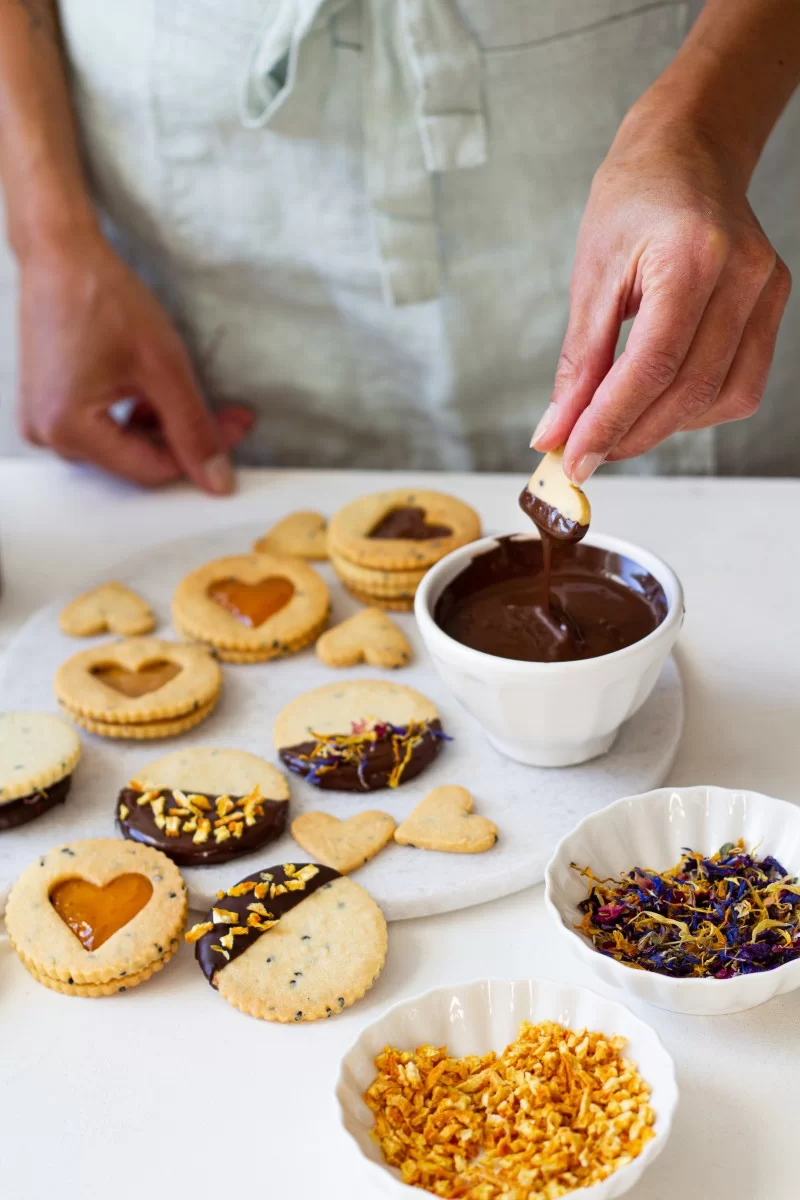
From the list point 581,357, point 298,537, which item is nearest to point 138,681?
point 298,537

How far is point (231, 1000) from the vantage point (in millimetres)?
965

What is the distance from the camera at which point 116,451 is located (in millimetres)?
1890

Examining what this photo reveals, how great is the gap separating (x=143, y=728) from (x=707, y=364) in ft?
2.42

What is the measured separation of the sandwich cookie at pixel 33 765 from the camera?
1.16 metres

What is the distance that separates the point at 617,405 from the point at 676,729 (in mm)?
368

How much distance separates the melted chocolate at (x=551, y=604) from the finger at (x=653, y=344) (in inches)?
5.9

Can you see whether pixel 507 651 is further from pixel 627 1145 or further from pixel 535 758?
pixel 627 1145

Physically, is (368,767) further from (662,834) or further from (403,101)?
(403,101)

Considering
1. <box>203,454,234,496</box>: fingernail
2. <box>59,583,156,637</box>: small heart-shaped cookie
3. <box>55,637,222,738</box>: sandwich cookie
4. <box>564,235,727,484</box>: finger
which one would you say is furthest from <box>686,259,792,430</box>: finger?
<box>203,454,234,496</box>: fingernail

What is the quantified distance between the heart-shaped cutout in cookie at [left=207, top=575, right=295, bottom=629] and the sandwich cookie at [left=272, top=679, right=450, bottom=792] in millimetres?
197

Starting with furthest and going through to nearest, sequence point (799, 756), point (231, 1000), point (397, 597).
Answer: point (397, 597) → point (799, 756) → point (231, 1000)

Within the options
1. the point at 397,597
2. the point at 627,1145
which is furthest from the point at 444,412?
the point at 627,1145

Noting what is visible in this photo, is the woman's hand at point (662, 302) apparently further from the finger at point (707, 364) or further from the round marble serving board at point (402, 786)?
the round marble serving board at point (402, 786)

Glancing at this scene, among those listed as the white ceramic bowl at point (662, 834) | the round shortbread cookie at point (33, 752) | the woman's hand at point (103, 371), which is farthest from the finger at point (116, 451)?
the white ceramic bowl at point (662, 834)
